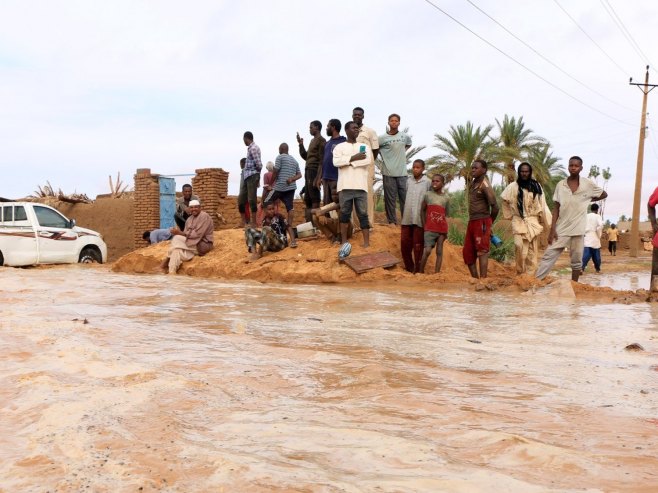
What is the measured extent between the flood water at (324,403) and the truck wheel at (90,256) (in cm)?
844

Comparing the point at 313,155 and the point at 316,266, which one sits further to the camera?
the point at 313,155

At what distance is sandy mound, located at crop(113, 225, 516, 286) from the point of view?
9125 millimetres

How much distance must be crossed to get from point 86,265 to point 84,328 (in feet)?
30.4

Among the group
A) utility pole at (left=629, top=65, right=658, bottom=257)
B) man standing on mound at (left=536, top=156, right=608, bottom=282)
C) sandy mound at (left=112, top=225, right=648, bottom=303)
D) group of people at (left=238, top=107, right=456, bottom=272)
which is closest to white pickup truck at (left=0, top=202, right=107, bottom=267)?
sandy mound at (left=112, top=225, right=648, bottom=303)

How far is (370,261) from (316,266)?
0.80m

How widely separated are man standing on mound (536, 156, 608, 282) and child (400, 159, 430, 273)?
1.76 meters

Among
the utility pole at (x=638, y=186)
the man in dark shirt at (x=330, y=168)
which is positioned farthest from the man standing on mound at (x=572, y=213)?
the utility pole at (x=638, y=186)

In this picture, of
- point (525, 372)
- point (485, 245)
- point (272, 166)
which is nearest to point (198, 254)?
point (272, 166)

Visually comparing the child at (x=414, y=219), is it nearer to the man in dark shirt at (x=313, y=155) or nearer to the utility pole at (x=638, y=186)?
the man in dark shirt at (x=313, y=155)

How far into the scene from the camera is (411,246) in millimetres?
9484

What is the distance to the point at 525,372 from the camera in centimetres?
353

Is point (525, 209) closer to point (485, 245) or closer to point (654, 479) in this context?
point (485, 245)

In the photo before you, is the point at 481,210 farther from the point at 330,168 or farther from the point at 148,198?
the point at 148,198

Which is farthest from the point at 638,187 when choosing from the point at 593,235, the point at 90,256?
the point at 90,256
